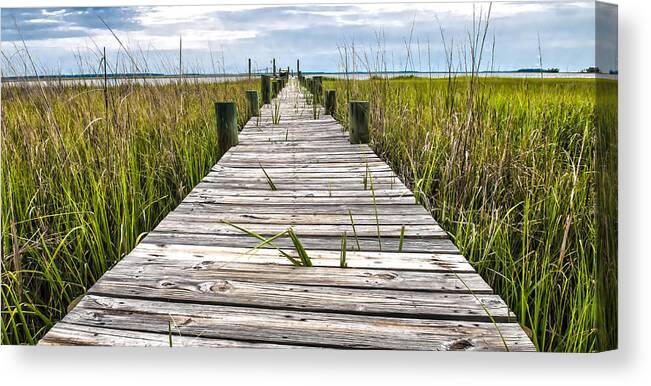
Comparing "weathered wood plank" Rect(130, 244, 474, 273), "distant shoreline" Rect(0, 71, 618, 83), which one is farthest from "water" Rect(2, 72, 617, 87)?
"weathered wood plank" Rect(130, 244, 474, 273)

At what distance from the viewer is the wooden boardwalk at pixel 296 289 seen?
1460mm

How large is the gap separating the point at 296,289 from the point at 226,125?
210 cm

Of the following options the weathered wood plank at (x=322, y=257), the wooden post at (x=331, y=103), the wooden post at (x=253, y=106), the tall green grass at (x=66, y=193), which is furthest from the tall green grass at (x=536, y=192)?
the wooden post at (x=331, y=103)

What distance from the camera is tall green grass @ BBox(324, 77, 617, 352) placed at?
190cm

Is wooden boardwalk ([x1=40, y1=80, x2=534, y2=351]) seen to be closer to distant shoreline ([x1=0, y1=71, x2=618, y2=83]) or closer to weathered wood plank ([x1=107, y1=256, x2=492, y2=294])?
weathered wood plank ([x1=107, y1=256, x2=492, y2=294])

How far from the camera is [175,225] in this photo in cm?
213

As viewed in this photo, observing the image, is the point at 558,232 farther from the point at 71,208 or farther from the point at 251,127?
the point at 251,127

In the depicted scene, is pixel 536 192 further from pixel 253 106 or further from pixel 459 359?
pixel 253 106

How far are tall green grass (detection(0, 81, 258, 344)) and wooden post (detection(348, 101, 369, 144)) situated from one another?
132cm

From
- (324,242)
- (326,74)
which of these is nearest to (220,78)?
(326,74)

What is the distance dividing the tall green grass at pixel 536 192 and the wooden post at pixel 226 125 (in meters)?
1.26

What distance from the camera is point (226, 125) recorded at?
3529 millimetres

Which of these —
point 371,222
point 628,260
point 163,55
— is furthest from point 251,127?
point 628,260

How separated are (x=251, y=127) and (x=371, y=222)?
92.3 inches
